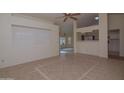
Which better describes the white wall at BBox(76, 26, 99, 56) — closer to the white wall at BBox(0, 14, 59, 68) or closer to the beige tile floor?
the white wall at BBox(0, 14, 59, 68)

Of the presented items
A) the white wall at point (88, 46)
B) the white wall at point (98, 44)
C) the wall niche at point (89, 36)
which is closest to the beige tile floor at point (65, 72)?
the white wall at point (98, 44)

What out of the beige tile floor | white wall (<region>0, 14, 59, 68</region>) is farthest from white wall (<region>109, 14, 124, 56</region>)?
white wall (<region>0, 14, 59, 68</region>)

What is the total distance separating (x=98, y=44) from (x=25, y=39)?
512 centimetres

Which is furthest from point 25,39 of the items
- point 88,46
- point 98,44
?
point 88,46

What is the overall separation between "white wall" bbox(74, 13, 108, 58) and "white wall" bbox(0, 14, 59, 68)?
2690mm

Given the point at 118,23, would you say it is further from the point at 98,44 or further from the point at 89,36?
the point at 89,36

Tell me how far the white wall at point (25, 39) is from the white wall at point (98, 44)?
2690mm

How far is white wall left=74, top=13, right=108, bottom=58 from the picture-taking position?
7.66 metres

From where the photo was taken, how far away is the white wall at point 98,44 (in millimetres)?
7660

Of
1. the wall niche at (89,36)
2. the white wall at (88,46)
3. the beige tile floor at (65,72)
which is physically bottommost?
the beige tile floor at (65,72)

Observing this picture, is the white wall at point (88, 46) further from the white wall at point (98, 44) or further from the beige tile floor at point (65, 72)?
the beige tile floor at point (65, 72)
